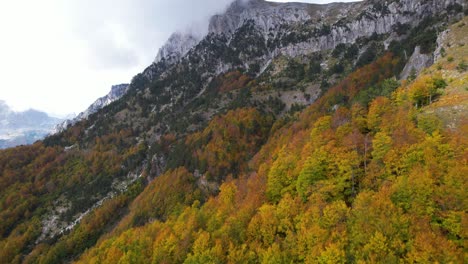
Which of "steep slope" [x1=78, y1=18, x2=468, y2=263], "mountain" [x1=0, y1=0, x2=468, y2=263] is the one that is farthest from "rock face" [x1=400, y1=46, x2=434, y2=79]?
"steep slope" [x1=78, y1=18, x2=468, y2=263]

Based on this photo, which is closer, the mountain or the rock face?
the mountain

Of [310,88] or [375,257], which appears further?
[310,88]

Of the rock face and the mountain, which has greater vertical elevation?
the rock face

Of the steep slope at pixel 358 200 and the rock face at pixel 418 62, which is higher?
the rock face at pixel 418 62

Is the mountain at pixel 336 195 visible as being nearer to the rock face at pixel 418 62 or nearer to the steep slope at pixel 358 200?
the steep slope at pixel 358 200

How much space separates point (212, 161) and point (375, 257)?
352ft

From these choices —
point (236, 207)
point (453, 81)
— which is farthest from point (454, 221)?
point (236, 207)

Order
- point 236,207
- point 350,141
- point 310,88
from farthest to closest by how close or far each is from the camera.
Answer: point 310,88 < point 236,207 < point 350,141

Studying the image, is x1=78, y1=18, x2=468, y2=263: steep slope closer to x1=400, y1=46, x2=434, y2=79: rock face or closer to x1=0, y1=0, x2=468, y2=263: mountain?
x1=0, y1=0, x2=468, y2=263: mountain

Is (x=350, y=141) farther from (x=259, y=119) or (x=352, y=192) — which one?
(x=259, y=119)

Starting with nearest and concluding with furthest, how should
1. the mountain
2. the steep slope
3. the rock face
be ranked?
the steep slope, the mountain, the rock face

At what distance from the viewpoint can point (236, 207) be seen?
72.7 meters

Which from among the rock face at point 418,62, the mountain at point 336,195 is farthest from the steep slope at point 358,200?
the rock face at point 418,62

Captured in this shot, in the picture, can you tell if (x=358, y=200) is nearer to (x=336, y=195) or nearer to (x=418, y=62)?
(x=336, y=195)
